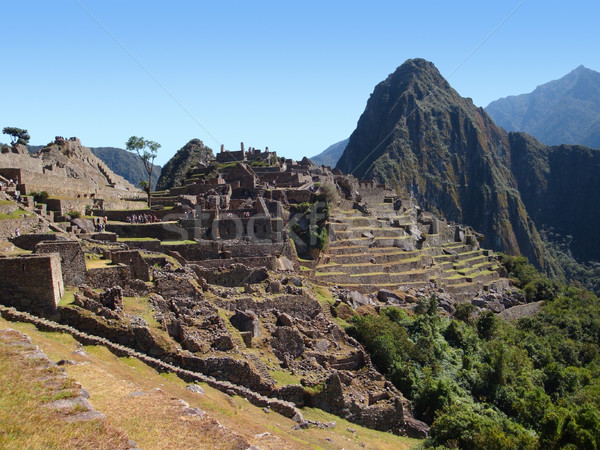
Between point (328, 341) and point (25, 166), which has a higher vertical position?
point (25, 166)

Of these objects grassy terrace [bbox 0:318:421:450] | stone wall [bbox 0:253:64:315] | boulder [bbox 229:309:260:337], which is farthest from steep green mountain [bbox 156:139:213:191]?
grassy terrace [bbox 0:318:421:450]

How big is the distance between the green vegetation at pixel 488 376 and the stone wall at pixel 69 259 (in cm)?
1478

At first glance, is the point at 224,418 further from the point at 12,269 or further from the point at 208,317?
the point at 12,269

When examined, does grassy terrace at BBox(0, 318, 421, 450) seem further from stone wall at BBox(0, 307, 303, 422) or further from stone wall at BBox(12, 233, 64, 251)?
stone wall at BBox(12, 233, 64, 251)

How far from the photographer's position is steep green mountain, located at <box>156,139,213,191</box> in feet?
241

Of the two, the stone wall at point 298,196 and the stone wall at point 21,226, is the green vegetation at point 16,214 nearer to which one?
the stone wall at point 21,226

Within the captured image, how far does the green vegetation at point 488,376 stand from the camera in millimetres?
20562

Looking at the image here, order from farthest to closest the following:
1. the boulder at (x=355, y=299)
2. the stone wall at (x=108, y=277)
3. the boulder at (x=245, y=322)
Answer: the boulder at (x=355, y=299), the boulder at (x=245, y=322), the stone wall at (x=108, y=277)

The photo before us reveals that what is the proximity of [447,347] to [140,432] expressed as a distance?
89.1 feet

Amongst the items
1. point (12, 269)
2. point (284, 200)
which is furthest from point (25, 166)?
point (12, 269)

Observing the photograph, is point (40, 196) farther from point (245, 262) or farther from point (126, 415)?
point (126, 415)

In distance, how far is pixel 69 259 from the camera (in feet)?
61.9

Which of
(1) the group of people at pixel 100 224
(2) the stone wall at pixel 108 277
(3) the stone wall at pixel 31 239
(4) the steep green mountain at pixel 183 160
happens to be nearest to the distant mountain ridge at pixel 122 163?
(4) the steep green mountain at pixel 183 160

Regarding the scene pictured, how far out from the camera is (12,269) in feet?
52.2
